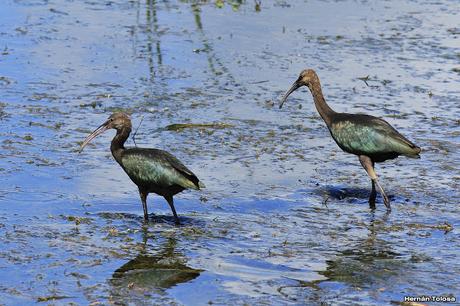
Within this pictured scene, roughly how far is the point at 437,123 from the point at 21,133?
15.8 ft

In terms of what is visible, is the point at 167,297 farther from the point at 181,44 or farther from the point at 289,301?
the point at 181,44

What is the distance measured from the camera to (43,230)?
9.35 meters

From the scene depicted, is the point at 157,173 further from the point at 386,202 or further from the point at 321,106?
the point at 321,106

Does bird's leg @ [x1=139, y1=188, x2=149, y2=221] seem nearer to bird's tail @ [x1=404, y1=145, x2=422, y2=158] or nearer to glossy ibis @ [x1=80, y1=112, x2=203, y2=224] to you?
glossy ibis @ [x1=80, y1=112, x2=203, y2=224]

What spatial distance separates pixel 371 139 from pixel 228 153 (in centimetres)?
177

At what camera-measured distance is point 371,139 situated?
35.6 feet

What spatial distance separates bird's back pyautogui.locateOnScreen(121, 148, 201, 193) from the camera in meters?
9.73

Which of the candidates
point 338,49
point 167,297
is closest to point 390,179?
point 167,297

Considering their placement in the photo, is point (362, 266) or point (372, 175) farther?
point (372, 175)

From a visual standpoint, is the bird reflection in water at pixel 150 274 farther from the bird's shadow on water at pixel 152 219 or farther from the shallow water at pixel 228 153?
the bird's shadow on water at pixel 152 219

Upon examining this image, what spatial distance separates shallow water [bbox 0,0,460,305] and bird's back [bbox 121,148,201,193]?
1.16 ft

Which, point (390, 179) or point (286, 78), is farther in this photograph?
point (286, 78)

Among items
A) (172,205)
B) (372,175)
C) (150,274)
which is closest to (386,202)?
(372,175)

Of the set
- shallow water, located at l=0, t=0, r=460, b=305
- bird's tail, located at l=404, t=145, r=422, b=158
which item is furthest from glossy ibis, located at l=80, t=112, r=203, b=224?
bird's tail, located at l=404, t=145, r=422, b=158
